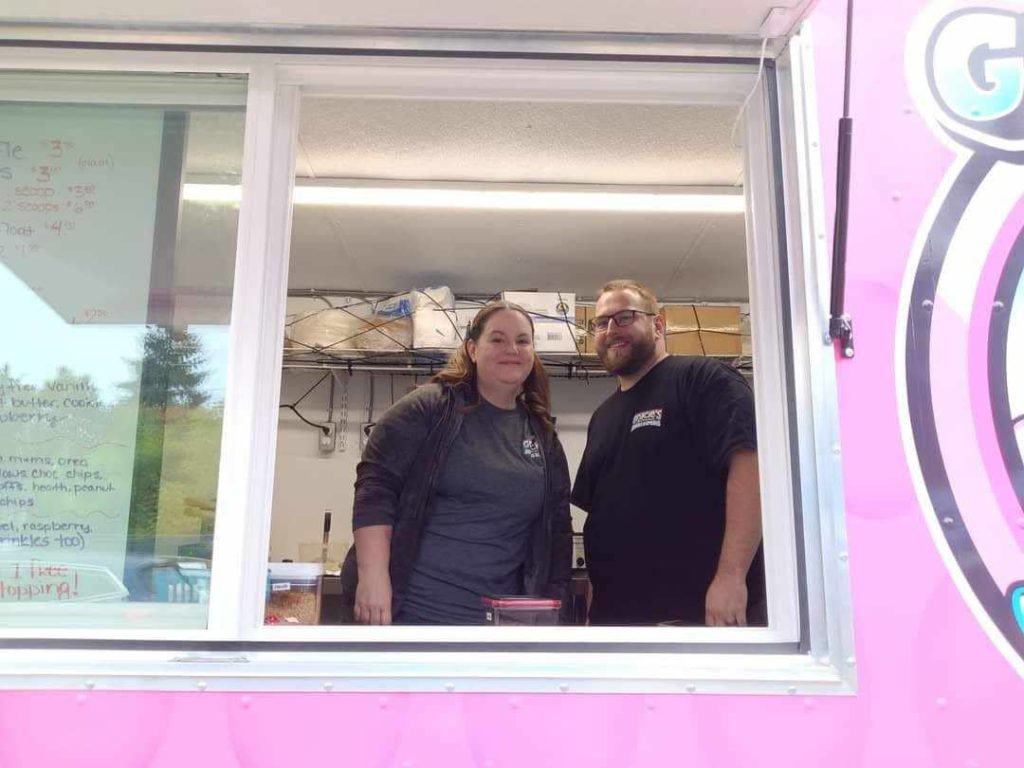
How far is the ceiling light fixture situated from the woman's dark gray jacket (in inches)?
57.3

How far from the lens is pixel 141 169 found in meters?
1.61

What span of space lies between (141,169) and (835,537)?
4.83 feet

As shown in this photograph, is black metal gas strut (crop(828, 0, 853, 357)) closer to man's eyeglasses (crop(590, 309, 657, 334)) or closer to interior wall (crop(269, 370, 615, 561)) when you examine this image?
man's eyeglasses (crop(590, 309, 657, 334))

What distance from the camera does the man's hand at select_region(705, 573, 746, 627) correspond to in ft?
6.36

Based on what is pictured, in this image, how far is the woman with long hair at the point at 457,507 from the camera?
214 centimetres

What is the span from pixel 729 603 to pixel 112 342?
147 centimetres

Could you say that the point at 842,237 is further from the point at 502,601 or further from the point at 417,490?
the point at 417,490

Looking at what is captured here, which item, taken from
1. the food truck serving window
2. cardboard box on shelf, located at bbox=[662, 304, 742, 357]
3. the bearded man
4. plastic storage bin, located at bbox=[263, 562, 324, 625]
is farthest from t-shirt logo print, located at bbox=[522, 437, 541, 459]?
cardboard box on shelf, located at bbox=[662, 304, 742, 357]

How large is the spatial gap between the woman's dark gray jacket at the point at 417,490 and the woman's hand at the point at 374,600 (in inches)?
2.6

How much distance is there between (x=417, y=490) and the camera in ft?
7.17

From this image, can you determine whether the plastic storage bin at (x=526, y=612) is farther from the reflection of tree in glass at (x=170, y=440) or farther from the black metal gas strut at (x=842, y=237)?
the black metal gas strut at (x=842, y=237)

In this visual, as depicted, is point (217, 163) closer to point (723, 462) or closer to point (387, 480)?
point (387, 480)

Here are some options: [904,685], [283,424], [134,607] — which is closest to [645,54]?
[904,685]

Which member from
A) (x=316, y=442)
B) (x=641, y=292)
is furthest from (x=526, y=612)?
(x=316, y=442)
